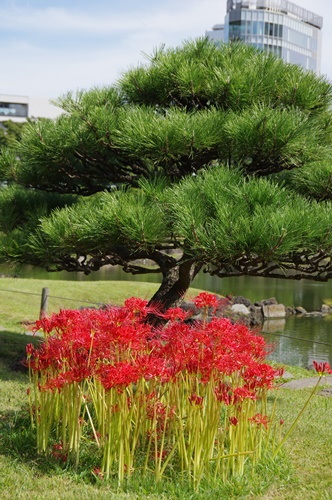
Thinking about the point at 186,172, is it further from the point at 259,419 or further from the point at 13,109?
the point at 13,109

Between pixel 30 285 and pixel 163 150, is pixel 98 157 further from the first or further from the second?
pixel 30 285

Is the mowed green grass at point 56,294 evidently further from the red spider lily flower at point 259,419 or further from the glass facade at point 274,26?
the glass facade at point 274,26

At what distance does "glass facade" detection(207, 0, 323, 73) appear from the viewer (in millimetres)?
73500

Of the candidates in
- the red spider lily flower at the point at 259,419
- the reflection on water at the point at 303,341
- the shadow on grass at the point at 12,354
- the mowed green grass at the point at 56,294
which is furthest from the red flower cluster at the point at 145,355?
the mowed green grass at the point at 56,294

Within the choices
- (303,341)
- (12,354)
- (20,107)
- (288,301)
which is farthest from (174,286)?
(20,107)

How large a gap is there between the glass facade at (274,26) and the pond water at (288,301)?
4904 centimetres

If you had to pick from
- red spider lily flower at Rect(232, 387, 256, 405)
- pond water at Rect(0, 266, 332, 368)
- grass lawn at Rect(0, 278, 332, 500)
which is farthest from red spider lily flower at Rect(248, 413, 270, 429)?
pond water at Rect(0, 266, 332, 368)

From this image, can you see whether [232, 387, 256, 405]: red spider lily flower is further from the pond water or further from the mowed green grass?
the mowed green grass

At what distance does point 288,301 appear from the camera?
22.2m

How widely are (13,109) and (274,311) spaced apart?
5711 cm

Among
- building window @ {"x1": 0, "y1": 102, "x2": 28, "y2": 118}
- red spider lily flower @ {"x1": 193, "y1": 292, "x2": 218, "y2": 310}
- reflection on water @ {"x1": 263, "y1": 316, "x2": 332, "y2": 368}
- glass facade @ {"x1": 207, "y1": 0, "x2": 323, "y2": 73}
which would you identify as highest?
glass facade @ {"x1": 207, "y1": 0, "x2": 323, "y2": 73}

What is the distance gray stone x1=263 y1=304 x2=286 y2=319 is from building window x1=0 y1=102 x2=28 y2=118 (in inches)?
2179

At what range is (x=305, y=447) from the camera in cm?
489

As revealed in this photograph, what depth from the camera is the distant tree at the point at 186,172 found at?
18.2 ft
